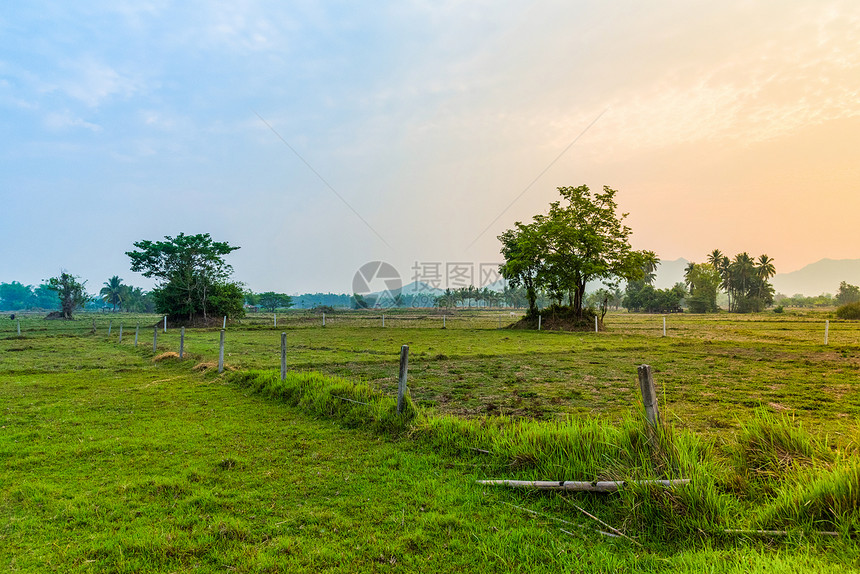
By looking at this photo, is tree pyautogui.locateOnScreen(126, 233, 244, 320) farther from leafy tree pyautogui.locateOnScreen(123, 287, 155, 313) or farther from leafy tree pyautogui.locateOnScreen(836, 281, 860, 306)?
leafy tree pyautogui.locateOnScreen(836, 281, 860, 306)

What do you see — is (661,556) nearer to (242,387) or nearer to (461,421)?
(461,421)

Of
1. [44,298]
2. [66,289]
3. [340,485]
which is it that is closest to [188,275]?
[66,289]

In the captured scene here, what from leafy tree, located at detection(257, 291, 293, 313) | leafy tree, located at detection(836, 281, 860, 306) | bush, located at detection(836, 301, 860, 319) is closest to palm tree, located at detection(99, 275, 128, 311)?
leafy tree, located at detection(257, 291, 293, 313)

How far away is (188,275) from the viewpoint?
45125 mm

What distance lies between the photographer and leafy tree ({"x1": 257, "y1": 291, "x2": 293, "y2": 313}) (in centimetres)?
11939

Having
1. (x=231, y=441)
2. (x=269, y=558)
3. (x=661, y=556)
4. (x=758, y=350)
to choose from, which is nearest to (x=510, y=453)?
(x=661, y=556)

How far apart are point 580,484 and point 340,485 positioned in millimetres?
2908

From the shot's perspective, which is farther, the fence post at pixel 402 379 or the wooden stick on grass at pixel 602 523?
the fence post at pixel 402 379

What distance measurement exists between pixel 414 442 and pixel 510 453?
1752mm

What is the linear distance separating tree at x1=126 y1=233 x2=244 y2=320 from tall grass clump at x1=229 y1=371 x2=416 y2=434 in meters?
38.5

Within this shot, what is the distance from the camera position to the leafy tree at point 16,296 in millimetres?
155000

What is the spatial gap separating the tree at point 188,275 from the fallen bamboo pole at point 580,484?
4632 centimetres

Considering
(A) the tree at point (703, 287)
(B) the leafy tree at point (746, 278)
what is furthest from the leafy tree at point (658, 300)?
(B) the leafy tree at point (746, 278)

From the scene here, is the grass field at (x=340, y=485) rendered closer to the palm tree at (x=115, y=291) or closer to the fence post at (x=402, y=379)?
the fence post at (x=402, y=379)
